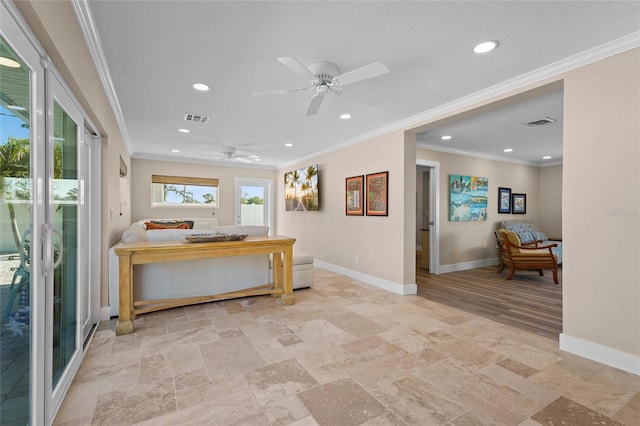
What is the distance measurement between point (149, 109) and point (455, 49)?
11.4 ft

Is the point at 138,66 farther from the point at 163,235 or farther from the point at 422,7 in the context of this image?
the point at 422,7

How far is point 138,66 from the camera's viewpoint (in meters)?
2.58

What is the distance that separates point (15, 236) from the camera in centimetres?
125

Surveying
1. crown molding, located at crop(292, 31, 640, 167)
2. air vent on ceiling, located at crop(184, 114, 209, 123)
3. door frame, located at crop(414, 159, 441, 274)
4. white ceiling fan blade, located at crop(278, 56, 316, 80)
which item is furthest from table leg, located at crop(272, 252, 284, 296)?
door frame, located at crop(414, 159, 441, 274)

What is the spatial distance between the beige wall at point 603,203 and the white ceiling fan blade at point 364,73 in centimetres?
166

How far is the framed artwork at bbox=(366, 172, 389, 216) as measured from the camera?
175 inches

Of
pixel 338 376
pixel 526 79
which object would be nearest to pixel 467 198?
pixel 526 79

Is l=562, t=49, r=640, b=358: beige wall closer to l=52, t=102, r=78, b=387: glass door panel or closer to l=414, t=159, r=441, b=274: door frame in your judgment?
l=414, t=159, r=441, b=274: door frame

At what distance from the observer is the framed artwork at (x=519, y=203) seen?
6.71m

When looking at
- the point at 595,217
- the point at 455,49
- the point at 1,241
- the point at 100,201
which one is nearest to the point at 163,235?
the point at 100,201

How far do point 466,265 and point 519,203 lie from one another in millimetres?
2235

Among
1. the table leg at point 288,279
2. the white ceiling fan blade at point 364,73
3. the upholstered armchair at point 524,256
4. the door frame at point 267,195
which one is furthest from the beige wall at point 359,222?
the upholstered armchair at point 524,256

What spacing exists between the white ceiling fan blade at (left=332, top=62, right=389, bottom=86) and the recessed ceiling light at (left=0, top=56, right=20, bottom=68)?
1.85m

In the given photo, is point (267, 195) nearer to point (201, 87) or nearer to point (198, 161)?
point (198, 161)
